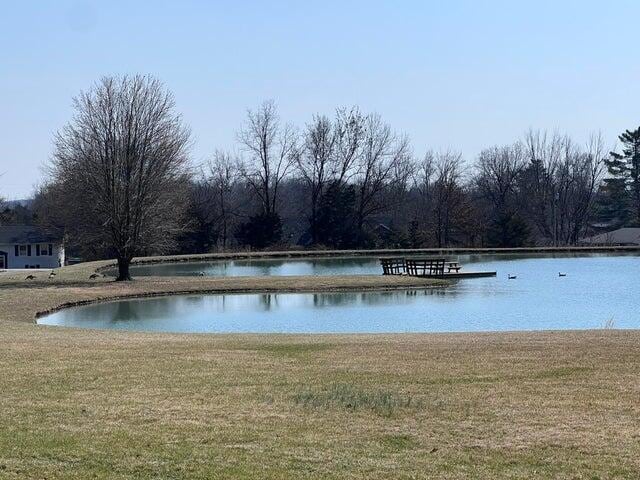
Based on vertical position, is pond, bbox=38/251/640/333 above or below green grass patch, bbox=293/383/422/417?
below

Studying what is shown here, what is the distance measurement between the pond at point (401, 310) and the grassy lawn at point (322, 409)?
7522 mm

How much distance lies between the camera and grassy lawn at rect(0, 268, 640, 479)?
23.1ft

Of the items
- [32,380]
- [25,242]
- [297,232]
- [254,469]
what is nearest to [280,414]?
[254,469]

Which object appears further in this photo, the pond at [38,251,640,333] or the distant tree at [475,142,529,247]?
the distant tree at [475,142,529,247]

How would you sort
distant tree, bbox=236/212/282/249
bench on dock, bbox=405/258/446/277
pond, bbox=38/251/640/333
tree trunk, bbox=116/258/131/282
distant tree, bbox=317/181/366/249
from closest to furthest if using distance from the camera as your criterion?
pond, bbox=38/251/640/333 → tree trunk, bbox=116/258/131/282 → bench on dock, bbox=405/258/446/277 → distant tree, bbox=236/212/282/249 → distant tree, bbox=317/181/366/249

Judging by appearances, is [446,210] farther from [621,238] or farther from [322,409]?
[322,409]

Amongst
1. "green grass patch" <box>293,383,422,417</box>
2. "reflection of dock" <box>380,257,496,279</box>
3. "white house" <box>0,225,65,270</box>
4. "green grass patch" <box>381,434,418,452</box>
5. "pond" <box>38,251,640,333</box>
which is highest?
"white house" <box>0,225,65,270</box>

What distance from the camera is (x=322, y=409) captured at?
950 cm

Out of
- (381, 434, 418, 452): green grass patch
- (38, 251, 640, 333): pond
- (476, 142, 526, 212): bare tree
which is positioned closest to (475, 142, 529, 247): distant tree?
(476, 142, 526, 212): bare tree

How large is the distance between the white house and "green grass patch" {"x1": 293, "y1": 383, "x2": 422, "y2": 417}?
60.7 m

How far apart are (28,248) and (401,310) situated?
47.3 meters

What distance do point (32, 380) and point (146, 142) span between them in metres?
30.6

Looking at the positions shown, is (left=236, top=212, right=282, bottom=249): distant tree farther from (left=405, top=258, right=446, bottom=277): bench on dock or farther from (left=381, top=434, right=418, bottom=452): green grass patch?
(left=381, top=434, right=418, bottom=452): green grass patch

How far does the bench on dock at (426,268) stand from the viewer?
45969 mm
